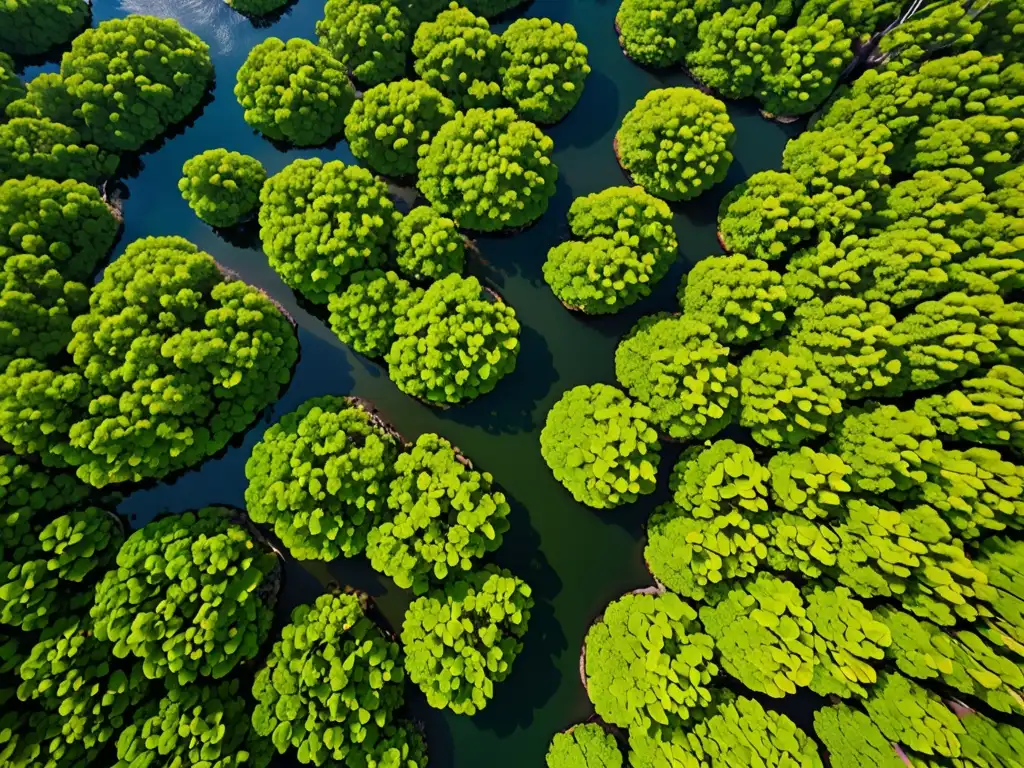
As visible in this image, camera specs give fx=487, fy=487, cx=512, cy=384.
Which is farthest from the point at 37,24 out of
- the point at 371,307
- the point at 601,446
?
the point at 601,446

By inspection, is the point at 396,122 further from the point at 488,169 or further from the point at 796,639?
the point at 796,639

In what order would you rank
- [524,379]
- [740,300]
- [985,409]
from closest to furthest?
[985,409] < [740,300] < [524,379]

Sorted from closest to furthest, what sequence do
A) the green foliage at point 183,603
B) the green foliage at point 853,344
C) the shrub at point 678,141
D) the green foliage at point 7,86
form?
the green foliage at point 183,603 < the green foliage at point 853,344 < the green foliage at point 7,86 < the shrub at point 678,141

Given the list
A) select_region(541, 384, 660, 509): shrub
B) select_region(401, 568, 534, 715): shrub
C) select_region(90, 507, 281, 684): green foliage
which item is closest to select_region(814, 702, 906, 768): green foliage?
select_region(541, 384, 660, 509): shrub

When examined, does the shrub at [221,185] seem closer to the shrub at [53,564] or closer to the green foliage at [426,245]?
the green foliage at [426,245]

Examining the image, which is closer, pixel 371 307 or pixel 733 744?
pixel 733 744

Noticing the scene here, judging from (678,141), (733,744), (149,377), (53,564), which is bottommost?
(53,564)

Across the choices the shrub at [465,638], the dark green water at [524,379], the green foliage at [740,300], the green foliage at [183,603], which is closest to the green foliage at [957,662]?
the dark green water at [524,379]
